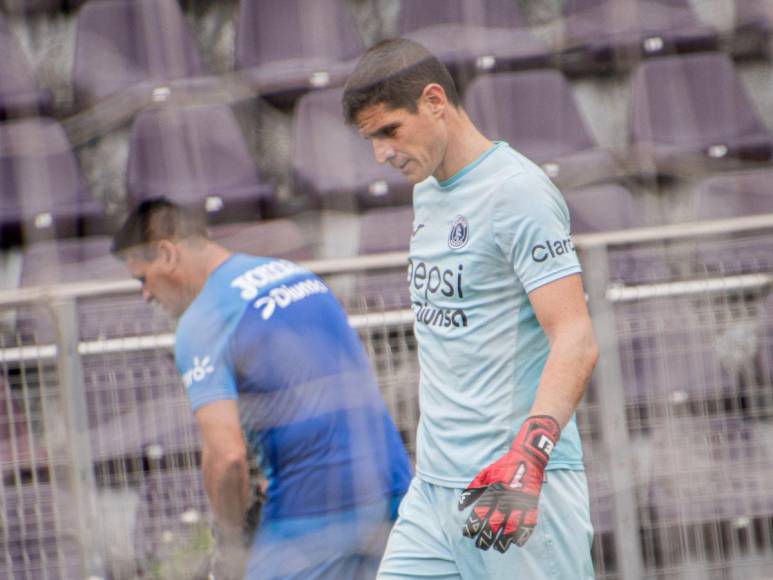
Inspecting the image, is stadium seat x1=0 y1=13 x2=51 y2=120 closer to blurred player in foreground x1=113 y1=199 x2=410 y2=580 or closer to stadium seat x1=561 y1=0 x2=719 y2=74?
blurred player in foreground x1=113 y1=199 x2=410 y2=580

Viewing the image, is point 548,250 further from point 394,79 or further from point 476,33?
point 476,33

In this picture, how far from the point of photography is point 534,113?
128 inches

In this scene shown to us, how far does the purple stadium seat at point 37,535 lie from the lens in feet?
8.28

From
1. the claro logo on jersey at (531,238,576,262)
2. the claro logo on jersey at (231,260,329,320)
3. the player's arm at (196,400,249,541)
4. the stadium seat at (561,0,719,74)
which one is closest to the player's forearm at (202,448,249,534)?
the player's arm at (196,400,249,541)

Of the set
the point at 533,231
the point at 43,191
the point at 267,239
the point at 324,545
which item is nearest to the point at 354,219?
the point at 267,239

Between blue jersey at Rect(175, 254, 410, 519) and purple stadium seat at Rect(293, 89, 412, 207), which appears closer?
blue jersey at Rect(175, 254, 410, 519)

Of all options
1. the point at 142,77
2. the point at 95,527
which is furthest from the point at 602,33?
the point at 95,527

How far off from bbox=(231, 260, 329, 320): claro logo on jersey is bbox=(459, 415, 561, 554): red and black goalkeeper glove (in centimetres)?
66

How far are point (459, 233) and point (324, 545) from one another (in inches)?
25.4

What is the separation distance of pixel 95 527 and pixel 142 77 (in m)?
1.39

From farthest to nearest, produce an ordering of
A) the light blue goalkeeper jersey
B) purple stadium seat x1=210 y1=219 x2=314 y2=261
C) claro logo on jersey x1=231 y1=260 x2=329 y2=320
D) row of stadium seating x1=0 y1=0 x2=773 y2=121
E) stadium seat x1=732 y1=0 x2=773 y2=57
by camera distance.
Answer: row of stadium seating x1=0 y1=0 x2=773 y2=121 < stadium seat x1=732 y1=0 x2=773 y2=57 < purple stadium seat x1=210 y1=219 x2=314 y2=261 < claro logo on jersey x1=231 y1=260 x2=329 y2=320 < the light blue goalkeeper jersey

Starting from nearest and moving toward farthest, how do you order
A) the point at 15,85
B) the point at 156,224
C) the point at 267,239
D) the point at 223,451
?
the point at 223,451 → the point at 156,224 → the point at 267,239 → the point at 15,85

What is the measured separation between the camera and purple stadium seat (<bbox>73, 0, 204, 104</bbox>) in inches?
130

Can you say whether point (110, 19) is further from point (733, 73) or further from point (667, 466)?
point (667, 466)
